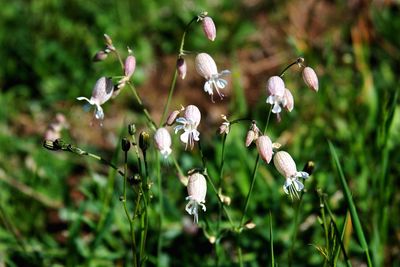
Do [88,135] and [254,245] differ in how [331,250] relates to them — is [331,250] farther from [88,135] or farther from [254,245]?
[88,135]

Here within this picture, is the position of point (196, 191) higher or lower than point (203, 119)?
lower

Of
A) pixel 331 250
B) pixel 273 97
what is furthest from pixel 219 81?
pixel 331 250

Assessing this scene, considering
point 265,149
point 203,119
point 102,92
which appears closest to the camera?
point 265,149

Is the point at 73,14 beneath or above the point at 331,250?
above

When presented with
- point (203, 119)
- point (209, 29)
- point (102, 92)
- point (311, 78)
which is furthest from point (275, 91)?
point (203, 119)

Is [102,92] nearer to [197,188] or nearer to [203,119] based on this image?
[197,188]

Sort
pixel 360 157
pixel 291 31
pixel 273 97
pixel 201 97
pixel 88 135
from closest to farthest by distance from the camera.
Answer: pixel 273 97
pixel 360 157
pixel 88 135
pixel 201 97
pixel 291 31

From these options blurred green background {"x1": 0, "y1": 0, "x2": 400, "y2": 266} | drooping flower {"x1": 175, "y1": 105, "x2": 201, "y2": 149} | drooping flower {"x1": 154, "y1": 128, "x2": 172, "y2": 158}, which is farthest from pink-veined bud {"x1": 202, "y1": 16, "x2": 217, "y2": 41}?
blurred green background {"x1": 0, "y1": 0, "x2": 400, "y2": 266}

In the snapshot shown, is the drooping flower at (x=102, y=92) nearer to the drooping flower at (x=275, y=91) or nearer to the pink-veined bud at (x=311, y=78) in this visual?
the drooping flower at (x=275, y=91)
